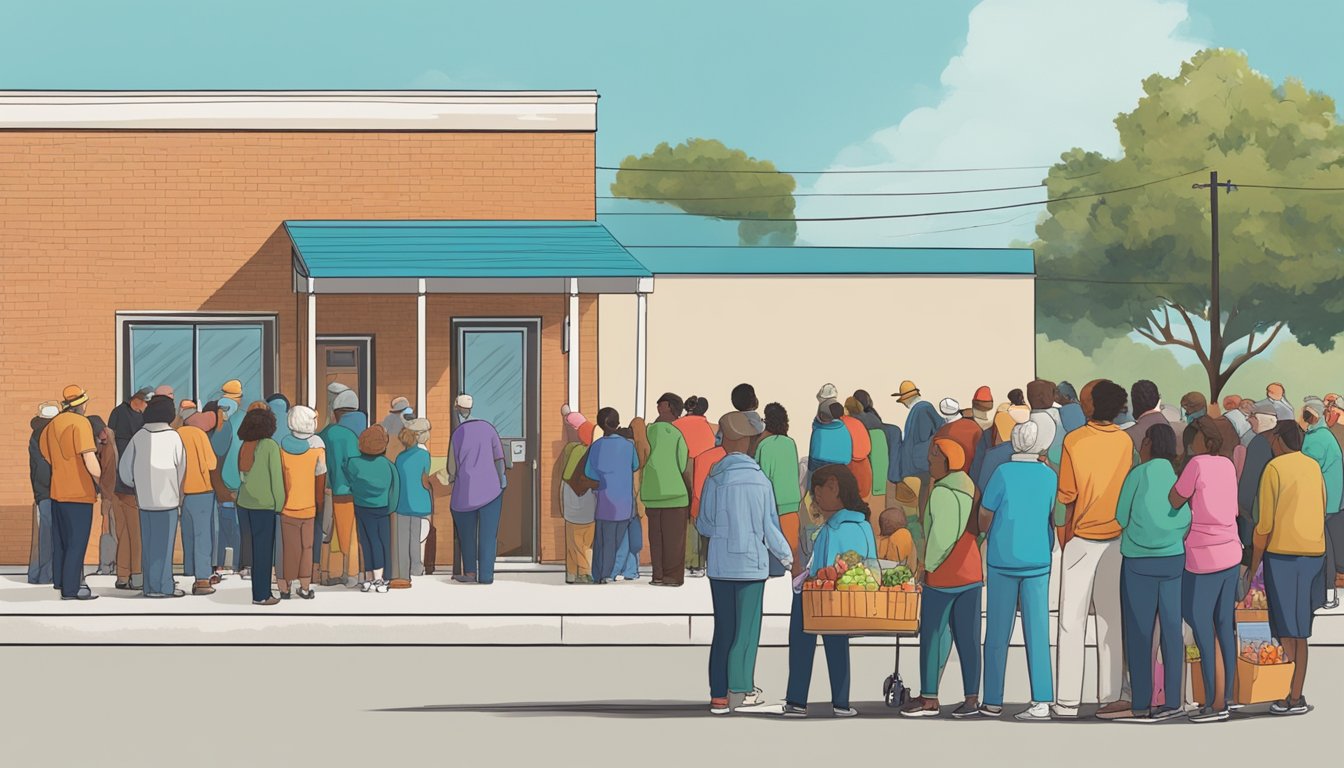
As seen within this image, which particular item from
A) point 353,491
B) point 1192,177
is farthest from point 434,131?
point 1192,177

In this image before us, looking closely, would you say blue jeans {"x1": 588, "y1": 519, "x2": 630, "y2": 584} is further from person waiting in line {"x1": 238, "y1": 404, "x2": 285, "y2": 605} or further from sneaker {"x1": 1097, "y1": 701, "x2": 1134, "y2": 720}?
sneaker {"x1": 1097, "y1": 701, "x2": 1134, "y2": 720}

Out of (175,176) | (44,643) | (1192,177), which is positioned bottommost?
(44,643)

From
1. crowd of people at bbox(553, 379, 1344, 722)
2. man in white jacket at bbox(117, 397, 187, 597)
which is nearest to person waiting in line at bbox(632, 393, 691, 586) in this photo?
man in white jacket at bbox(117, 397, 187, 597)

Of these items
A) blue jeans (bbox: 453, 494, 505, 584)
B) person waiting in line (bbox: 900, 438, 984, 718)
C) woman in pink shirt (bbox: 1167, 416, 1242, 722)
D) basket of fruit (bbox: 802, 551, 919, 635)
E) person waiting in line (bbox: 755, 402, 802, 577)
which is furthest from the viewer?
blue jeans (bbox: 453, 494, 505, 584)

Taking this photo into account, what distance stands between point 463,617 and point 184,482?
300cm

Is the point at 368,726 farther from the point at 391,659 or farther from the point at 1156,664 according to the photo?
the point at 1156,664

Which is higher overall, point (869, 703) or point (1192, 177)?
point (1192, 177)

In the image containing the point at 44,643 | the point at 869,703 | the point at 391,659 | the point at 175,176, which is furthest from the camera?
the point at 175,176

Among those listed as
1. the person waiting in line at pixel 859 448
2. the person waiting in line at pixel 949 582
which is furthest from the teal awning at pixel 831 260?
the person waiting in line at pixel 949 582

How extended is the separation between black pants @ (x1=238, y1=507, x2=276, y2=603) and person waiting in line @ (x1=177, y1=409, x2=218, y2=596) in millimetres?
626

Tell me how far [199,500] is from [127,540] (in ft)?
4.15

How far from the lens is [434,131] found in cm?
2167

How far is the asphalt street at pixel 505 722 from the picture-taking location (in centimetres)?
1024

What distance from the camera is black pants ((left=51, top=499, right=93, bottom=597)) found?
17109mm
